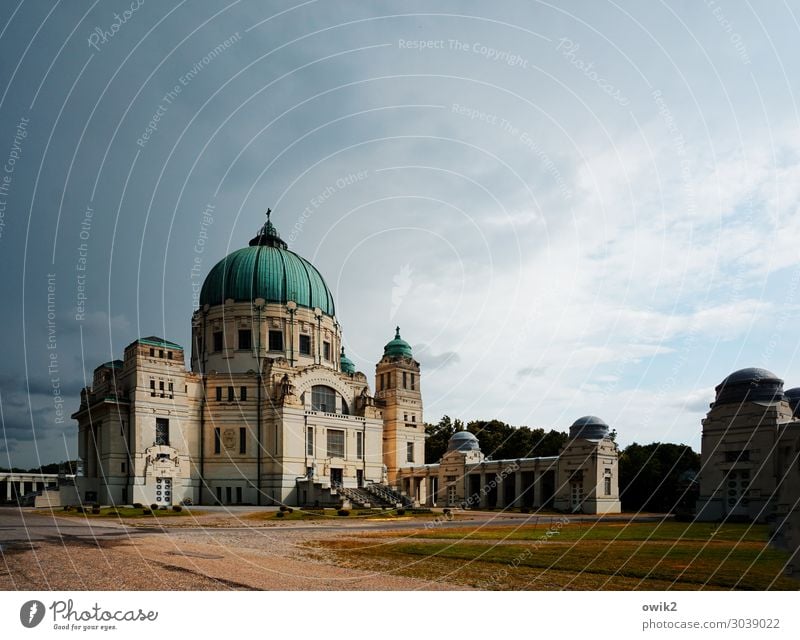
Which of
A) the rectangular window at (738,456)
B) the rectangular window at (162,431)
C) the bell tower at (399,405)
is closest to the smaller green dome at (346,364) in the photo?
the bell tower at (399,405)

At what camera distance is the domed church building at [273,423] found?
71.4m

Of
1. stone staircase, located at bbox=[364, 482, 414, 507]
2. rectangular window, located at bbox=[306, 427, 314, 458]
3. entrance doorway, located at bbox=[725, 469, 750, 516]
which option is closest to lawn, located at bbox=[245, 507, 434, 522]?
stone staircase, located at bbox=[364, 482, 414, 507]

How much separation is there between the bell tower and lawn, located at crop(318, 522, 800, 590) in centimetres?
5777

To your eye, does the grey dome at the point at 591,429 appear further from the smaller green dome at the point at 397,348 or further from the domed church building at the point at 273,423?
the smaller green dome at the point at 397,348

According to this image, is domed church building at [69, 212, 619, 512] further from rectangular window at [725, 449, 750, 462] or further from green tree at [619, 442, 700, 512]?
rectangular window at [725, 449, 750, 462]

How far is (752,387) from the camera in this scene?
5334cm

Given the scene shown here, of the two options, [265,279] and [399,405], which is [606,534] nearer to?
[399,405]

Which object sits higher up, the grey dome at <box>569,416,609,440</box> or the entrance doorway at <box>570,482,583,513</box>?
the grey dome at <box>569,416,609,440</box>

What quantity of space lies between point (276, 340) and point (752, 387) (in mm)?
56751

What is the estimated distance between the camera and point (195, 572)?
68.8 feet

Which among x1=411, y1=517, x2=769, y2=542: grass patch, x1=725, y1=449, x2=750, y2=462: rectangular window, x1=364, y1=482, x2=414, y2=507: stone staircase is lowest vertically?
x1=364, y1=482, x2=414, y2=507: stone staircase

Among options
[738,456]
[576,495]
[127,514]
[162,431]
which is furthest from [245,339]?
[738,456]

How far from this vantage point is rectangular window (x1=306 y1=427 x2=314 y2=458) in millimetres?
80438

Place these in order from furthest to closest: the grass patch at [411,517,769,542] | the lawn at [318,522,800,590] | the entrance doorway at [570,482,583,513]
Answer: the entrance doorway at [570,482,583,513], the grass patch at [411,517,769,542], the lawn at [318,522,800,590]
